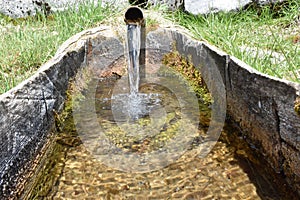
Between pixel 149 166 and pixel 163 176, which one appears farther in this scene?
pixel 149 166

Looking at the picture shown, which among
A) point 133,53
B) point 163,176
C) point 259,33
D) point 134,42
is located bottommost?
point 163,176

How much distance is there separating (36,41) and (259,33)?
8.28 ft

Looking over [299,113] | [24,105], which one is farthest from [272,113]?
[24,105]

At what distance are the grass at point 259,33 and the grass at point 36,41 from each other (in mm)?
1146

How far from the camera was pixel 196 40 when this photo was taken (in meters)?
3.49

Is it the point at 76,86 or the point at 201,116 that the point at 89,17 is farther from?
the point at 201,116

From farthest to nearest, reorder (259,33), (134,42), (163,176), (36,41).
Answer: (134,42) < (259,33) < (36,41) < (163,176)

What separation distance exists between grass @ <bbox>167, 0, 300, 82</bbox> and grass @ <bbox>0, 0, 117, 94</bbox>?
115 cm

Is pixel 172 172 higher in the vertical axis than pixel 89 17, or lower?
lower

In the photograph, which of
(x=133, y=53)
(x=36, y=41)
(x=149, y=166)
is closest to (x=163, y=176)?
(x=149, y=166)

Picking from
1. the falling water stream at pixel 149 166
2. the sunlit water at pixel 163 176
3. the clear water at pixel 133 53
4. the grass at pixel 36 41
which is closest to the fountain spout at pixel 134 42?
the clear water at pixel 133 53

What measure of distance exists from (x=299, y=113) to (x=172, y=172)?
979mm

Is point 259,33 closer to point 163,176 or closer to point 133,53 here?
point 133,53

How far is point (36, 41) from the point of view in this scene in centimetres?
379
